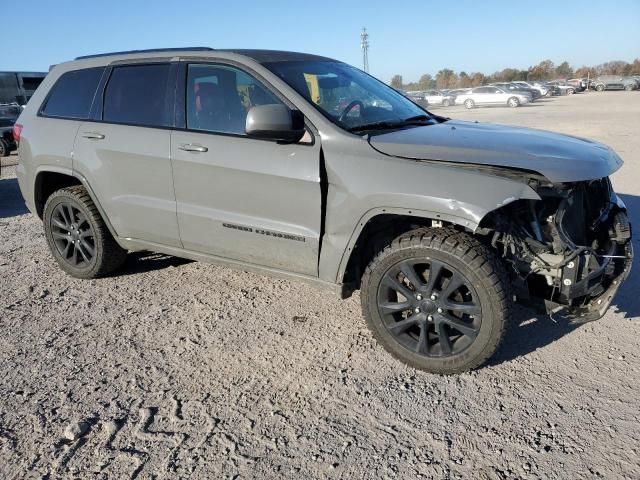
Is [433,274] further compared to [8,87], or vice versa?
[8,87]

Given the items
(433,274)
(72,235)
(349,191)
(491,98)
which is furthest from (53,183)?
(491,98)

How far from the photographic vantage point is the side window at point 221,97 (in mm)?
3506

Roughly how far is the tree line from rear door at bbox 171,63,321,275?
3304 inches

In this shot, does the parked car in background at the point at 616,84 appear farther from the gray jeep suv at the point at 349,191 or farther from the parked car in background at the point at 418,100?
the gray jeep suv at the point at 349,191

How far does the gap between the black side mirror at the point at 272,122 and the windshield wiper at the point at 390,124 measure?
39 centimetres

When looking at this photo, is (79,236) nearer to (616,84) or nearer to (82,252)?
(82,252)

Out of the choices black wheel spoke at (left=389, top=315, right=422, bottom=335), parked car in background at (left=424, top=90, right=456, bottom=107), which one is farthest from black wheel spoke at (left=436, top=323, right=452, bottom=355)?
parked car in background at (left=424, top=90, right=456, bottom=107)

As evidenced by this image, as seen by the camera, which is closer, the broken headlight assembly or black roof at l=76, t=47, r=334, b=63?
the broken headlight assembly

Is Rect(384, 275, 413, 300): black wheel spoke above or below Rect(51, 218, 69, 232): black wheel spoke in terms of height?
below

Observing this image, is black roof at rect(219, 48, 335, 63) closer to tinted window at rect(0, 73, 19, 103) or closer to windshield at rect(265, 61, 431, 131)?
windshield at rect(265, 61, 431, 131)

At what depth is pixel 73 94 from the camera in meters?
4.48

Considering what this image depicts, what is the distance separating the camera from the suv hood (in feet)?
9.09

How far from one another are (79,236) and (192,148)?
1.73 metres

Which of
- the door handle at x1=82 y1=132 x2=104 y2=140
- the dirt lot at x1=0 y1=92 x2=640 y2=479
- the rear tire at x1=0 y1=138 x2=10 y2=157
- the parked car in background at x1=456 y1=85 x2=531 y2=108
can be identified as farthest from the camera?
the parked car in background at x1=456 y1=85 x2=531 y2=108
